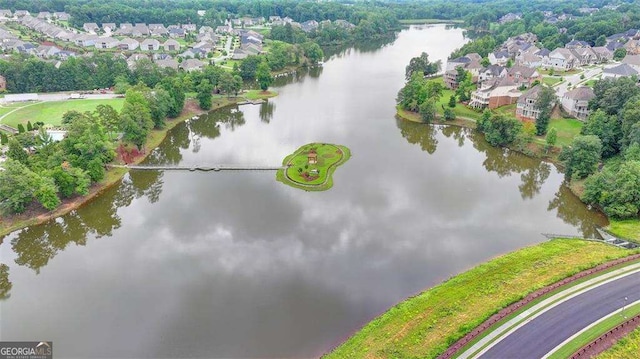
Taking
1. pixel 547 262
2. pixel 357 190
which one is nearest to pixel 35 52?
pixel 357 190

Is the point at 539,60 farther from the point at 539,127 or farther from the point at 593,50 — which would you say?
the point at 539,127

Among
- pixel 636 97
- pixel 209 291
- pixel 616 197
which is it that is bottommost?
pixel 209 291

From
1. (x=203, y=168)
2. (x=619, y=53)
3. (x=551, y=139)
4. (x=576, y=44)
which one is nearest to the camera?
(x=203, y=168)

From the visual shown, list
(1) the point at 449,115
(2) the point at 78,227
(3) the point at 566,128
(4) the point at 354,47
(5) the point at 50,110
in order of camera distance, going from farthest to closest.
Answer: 1. (4) the point at 354,47
2. (1) the point at 449,115
3. (5) the point at 50,110
4. (3) the point at 566,128
5. (2) the point at 78,227

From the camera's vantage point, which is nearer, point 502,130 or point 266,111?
point 502,130

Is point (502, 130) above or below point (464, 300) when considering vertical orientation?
above

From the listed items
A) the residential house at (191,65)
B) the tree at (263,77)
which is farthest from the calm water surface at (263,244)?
the residential house at (191,65)

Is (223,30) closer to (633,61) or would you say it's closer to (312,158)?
(312,158)

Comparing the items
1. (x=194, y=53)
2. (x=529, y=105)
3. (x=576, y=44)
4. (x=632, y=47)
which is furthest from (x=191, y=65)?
(x=632, y=47)
